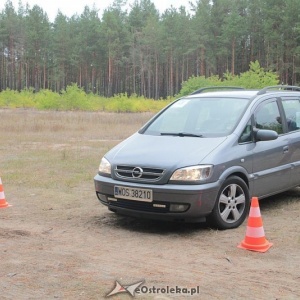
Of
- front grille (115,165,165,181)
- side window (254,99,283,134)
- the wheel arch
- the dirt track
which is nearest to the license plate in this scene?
front grille (115,165,165,181)

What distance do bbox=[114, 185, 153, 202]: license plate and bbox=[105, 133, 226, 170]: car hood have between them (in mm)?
305

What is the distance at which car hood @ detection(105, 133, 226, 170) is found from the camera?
5.35 meters

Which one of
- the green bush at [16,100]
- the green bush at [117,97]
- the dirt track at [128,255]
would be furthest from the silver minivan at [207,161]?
the green bush at [16,100]

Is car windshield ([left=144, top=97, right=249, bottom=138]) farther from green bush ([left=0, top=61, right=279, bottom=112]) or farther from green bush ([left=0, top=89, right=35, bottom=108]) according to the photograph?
green bush ([left=0, top=89, right=35, bottom=108])

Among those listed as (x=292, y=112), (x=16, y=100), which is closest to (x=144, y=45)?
(x=16, y=100)

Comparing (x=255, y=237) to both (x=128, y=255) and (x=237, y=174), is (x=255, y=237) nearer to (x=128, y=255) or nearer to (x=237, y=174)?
(x=237, y=174)

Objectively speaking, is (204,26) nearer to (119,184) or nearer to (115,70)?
(115,70)

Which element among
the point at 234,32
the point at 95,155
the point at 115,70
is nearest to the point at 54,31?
the point at 115,70

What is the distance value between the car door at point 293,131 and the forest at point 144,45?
4706 cm

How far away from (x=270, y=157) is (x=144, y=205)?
204 cm

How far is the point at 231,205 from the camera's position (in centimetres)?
561

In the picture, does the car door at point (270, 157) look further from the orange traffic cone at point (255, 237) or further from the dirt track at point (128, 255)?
the orange traffic cone at point (255, 237)

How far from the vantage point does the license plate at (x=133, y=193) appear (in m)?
5.28

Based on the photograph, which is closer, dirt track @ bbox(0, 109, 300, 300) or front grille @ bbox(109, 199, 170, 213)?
dirt track @ bbox(0, 109, 300, 300)
